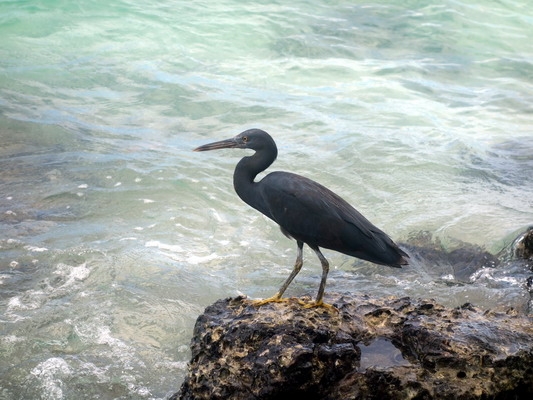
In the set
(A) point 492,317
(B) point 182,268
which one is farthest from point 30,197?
(A) point 492,317

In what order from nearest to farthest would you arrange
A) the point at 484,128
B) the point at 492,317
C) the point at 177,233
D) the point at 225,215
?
the point at 492,317
the point at 177,233
the point at 225,215
the point at 484,128

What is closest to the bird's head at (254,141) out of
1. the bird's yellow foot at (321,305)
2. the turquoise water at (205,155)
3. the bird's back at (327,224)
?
the bird's back at (327,224)

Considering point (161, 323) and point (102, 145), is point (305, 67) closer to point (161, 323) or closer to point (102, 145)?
point (102, 145)

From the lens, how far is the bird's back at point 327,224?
4.34 metres

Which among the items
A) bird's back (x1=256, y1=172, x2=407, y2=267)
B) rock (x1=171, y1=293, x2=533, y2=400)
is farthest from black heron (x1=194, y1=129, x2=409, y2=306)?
rock (x1=171, y1=293, x2=533, y2=400)

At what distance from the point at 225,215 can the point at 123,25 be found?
775 cm

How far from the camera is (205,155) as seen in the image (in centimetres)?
918

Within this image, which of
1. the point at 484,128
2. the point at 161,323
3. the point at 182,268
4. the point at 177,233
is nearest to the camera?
the point at 161,323

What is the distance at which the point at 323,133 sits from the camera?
10.2 m

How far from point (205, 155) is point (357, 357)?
582 centimetres

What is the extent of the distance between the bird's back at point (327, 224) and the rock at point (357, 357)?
1.76 feet

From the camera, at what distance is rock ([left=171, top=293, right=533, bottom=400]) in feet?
11.4

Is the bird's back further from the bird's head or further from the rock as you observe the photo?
the rock

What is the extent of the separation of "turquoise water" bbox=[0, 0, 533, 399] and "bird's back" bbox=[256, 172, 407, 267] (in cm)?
127
